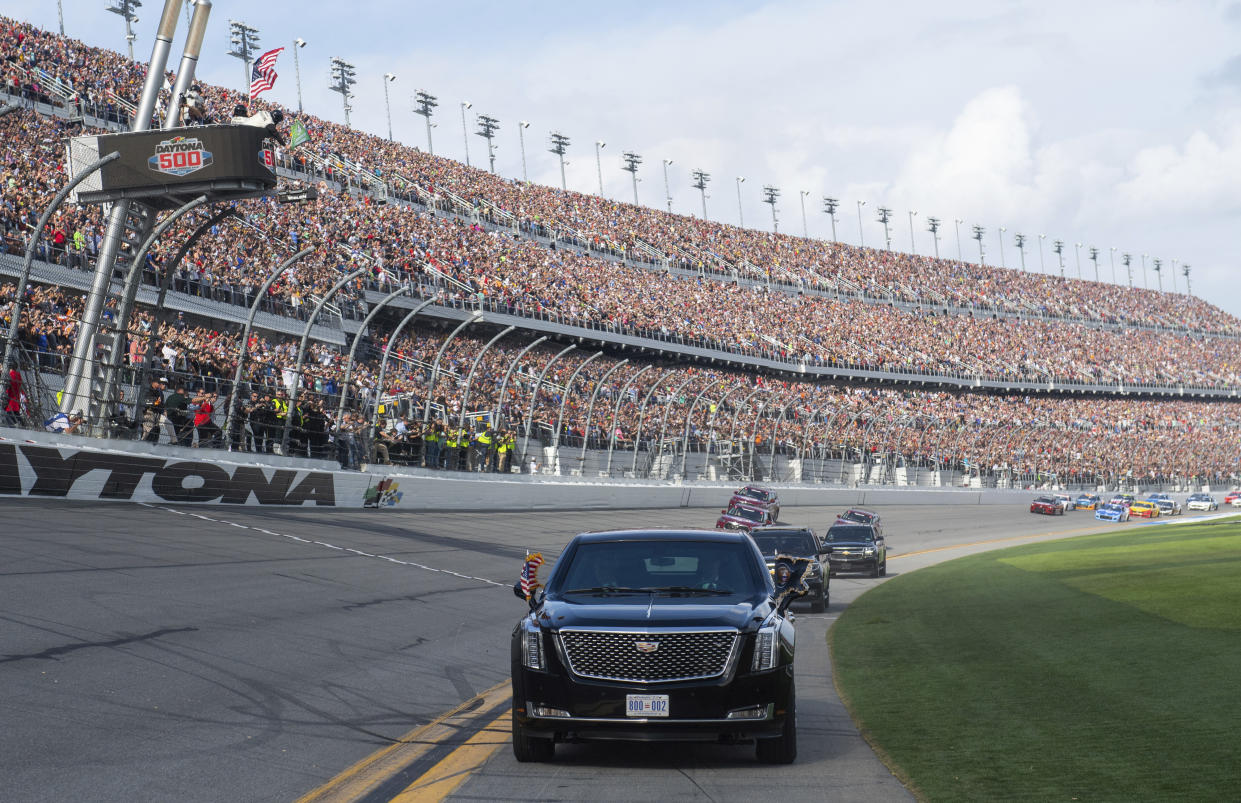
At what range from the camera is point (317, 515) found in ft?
99.2

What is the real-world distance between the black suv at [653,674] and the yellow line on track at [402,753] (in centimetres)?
81

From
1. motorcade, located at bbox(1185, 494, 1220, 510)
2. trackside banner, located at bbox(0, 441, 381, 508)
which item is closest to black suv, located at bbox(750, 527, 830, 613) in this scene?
trackside banner, located at bbox(0, 441, 381, 508)

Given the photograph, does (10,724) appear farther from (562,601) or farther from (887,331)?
(887,331)

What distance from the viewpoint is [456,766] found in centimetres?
796

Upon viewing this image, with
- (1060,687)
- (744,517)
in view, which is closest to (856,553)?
(744,517)

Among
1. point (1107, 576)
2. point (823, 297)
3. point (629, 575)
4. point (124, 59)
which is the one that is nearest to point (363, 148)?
point (124, 59)

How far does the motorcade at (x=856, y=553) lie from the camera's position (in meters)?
32.1

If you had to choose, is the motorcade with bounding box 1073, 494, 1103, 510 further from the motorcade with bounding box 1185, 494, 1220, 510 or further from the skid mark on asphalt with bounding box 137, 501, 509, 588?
the skid mark on asphalt with bounding box 137, 501, 509, 588

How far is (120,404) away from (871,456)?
184 feet

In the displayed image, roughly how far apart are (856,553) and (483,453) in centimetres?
1553

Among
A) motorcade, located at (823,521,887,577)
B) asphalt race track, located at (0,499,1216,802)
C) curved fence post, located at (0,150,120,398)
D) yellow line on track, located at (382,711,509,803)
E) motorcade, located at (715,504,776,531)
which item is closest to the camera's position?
yellow line on track, located at (382,711,509,803)

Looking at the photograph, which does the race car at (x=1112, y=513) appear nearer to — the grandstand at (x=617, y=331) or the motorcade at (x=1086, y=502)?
the motorcade at (x=1086, y=502)

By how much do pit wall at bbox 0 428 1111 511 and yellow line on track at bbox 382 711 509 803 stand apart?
16.7 metres

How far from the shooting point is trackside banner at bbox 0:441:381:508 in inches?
916
